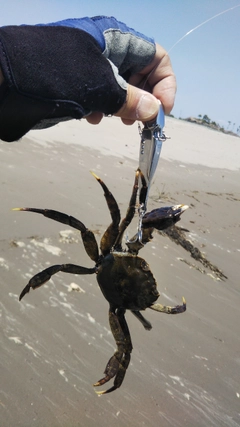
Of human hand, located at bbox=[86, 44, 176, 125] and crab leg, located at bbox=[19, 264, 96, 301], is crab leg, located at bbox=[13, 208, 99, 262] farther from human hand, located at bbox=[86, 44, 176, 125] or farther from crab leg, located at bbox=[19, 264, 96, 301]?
human hand, located at bbox=[86, 44, 176, 125]

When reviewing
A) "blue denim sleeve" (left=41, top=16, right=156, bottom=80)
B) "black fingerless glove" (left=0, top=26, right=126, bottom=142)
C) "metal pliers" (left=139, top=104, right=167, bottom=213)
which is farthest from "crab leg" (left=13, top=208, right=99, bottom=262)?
"blue denim sleeve" (left=41, top=16, right=156, bottom=80)

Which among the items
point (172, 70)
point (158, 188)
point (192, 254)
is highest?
point (172, 70)

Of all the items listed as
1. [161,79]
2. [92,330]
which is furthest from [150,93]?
[92,330]

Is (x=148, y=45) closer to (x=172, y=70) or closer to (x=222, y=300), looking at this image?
(x=172, y=70)

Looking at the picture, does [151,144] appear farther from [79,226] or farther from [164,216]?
[79,226]

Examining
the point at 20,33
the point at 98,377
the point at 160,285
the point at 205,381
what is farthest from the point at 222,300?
the point at 20,33
